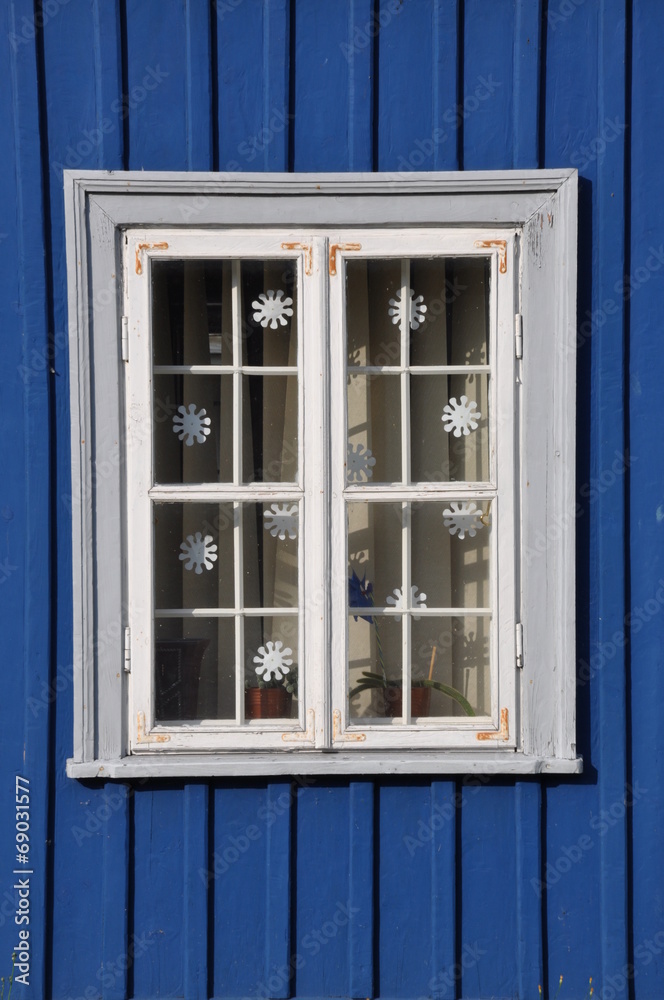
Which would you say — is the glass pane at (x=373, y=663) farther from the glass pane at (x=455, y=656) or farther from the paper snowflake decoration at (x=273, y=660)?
the paper snowflake decoration at (x=273, y=660)

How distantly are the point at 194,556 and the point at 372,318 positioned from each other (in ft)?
3.30

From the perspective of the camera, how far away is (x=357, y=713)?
302 cm

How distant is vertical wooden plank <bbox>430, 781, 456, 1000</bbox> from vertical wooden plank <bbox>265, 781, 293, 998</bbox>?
1.52 ft

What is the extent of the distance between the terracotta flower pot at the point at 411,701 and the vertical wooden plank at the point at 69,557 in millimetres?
909

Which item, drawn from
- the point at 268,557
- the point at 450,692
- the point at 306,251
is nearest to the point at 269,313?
the point at 306,251

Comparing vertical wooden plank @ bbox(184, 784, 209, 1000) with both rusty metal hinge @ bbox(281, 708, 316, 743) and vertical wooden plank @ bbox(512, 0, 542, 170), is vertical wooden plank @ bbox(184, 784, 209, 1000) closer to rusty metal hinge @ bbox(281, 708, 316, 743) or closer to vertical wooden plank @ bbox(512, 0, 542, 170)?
rusty metal hinge @ bbox(281, 708, 316, 743)

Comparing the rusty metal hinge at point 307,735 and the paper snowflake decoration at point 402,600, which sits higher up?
the paper snowflake decoration at point 402,600

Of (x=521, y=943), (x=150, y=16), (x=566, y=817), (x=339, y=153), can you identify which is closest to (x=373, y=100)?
(x=339, y=153)

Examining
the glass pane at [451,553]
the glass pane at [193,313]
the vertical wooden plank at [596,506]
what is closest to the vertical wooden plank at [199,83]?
the glass pane at [193,313]

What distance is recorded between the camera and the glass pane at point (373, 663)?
3.02m

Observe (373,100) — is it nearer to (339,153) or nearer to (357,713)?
(339,153)

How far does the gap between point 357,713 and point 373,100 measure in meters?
2.01

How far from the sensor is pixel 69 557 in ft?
9.62

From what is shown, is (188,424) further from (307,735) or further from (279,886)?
(279,886)
